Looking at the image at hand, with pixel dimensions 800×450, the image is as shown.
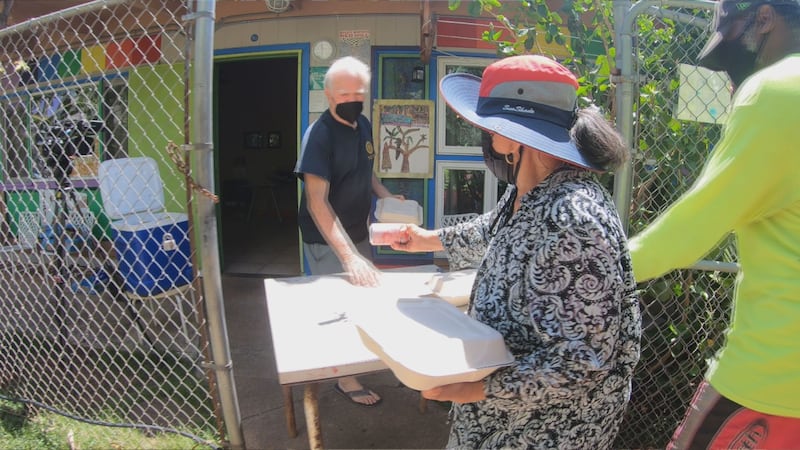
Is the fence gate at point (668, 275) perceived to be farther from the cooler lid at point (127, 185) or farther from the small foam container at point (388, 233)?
the cooler lid at point (127, 185)

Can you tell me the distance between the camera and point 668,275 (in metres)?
2.46

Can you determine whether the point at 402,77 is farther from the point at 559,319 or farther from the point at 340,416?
the point at 559,319

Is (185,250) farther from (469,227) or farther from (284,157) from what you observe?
(284,157)

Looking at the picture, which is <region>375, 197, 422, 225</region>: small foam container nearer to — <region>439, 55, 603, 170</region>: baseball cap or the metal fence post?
the metal fence post

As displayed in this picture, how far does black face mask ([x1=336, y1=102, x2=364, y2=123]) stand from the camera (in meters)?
2.82

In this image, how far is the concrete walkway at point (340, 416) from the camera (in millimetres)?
2760

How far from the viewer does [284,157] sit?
11.8m

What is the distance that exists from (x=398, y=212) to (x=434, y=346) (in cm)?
146

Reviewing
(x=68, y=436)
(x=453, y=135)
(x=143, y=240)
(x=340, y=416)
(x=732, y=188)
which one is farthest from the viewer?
(x=453, y=135)

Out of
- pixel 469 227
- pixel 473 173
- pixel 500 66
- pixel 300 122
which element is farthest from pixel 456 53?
pixel 500 66

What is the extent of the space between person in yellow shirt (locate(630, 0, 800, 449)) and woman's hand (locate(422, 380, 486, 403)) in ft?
1.58

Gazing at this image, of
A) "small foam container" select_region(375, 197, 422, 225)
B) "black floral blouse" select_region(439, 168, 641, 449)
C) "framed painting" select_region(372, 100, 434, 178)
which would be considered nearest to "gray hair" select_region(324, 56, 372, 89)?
"small foam container" select_region(375, 197, 422, 225)

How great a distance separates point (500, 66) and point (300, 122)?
436cm

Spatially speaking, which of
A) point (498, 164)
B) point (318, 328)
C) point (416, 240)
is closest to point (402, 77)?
point (416, 240)
